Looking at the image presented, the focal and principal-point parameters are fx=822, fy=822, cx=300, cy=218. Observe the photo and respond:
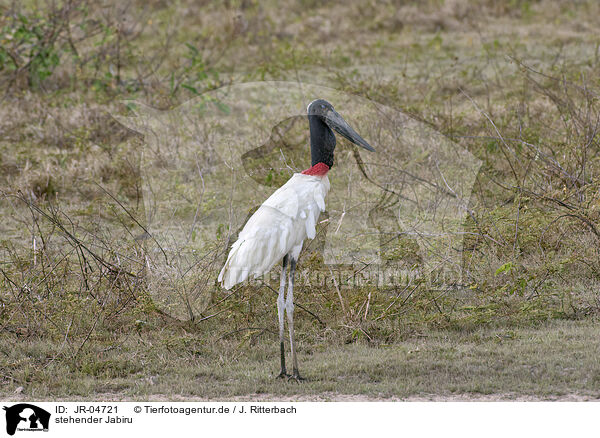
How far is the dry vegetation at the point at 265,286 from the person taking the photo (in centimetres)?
437

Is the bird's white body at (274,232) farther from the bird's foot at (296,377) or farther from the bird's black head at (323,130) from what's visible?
the bird's foot at (296,377)

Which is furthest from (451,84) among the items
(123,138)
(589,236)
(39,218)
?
(39,218)

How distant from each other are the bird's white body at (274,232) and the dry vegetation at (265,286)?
58 centimetres

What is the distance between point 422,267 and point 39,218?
3.28 meters

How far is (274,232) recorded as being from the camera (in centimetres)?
425

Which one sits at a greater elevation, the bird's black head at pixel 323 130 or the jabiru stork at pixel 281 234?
the bird's black head at pixel 323 130

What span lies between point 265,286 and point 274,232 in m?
1.19

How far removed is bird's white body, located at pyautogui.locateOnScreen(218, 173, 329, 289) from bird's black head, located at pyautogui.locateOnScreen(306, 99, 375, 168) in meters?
0.27

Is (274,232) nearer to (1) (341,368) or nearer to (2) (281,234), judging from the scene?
(2) (281,234)
